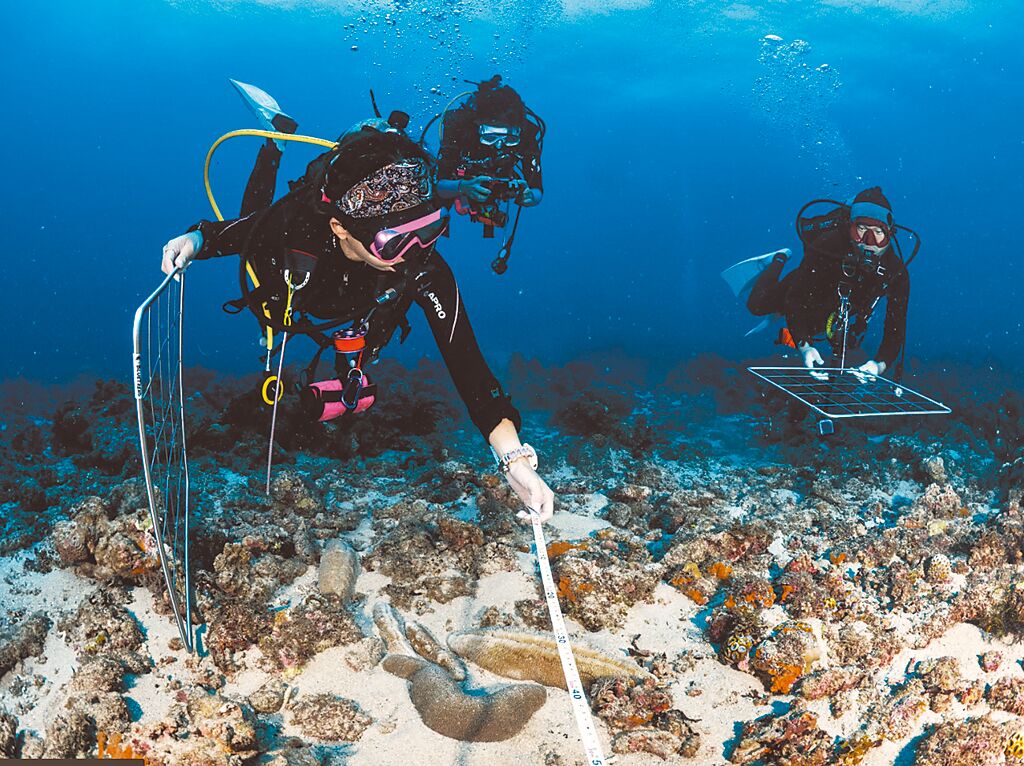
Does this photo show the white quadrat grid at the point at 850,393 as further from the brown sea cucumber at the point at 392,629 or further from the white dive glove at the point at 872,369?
the brown sea cucumber at the point at 392,629

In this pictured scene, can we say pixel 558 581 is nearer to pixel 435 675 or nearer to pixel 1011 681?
pixel 435 675

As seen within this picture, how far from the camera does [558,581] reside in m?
4.26

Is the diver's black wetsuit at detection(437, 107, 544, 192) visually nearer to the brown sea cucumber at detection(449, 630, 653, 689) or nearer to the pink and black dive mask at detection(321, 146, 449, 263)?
the pink and black dive mask at detection(321, 146, 449, 263)

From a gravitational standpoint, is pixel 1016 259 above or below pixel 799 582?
below

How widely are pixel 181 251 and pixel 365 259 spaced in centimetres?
90

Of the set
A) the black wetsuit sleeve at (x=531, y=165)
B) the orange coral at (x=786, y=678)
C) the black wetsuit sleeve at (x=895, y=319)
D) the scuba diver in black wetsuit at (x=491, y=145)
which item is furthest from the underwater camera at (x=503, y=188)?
the orange coral at (x=786, y=678)

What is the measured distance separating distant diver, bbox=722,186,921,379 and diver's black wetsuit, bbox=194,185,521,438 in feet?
16.7

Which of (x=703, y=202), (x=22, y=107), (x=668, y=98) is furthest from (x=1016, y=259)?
(x=22, y=107)

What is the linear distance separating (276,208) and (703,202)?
84641mm

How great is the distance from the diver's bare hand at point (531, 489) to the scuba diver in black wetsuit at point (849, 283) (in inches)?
201

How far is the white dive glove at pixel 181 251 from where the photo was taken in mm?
2883

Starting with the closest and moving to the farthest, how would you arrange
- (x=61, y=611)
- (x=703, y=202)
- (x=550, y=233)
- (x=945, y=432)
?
(x=61, y=611) → (x=945, y=432) → (x=703, y=202) → (x=550, y=233)

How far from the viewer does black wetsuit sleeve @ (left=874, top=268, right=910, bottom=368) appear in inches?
281

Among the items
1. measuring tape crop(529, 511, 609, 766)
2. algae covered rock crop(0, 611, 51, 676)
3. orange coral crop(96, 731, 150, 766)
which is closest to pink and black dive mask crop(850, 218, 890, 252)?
measuring tape crop(529, 511, 609, 766)
